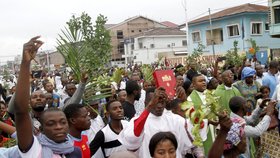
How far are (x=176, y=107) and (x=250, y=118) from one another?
0.97 meters

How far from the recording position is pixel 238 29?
32156mm

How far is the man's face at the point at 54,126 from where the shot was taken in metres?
2.83

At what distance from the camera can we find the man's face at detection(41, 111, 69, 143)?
2832mm

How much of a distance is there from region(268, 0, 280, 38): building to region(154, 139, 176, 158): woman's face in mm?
26145

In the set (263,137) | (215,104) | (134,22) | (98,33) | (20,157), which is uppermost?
(134,22)

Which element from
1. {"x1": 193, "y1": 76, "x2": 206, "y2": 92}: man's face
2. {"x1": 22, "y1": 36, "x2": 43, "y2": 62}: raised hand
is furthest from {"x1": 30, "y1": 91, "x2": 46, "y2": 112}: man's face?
{"x1": 22, "y1": 36, "x2": 43, "y2": 62}: raised hand

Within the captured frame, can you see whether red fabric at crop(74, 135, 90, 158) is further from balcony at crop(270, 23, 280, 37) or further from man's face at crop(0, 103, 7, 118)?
balcony at crop(270, 23, 280, 37)

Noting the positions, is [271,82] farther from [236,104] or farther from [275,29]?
[275,29]

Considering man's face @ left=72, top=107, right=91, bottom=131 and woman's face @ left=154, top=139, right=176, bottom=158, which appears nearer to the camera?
woman's face @ left=154, top=139, right=176, bottom=158

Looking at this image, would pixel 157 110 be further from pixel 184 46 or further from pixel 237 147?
pixel 184 46

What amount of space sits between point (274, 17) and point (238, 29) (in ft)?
15.7

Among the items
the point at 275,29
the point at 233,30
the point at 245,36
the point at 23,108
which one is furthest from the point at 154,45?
A: the point at 23,108

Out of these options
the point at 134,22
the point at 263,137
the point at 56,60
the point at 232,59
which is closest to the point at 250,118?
the point at 263,137

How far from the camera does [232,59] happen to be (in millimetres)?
15750
